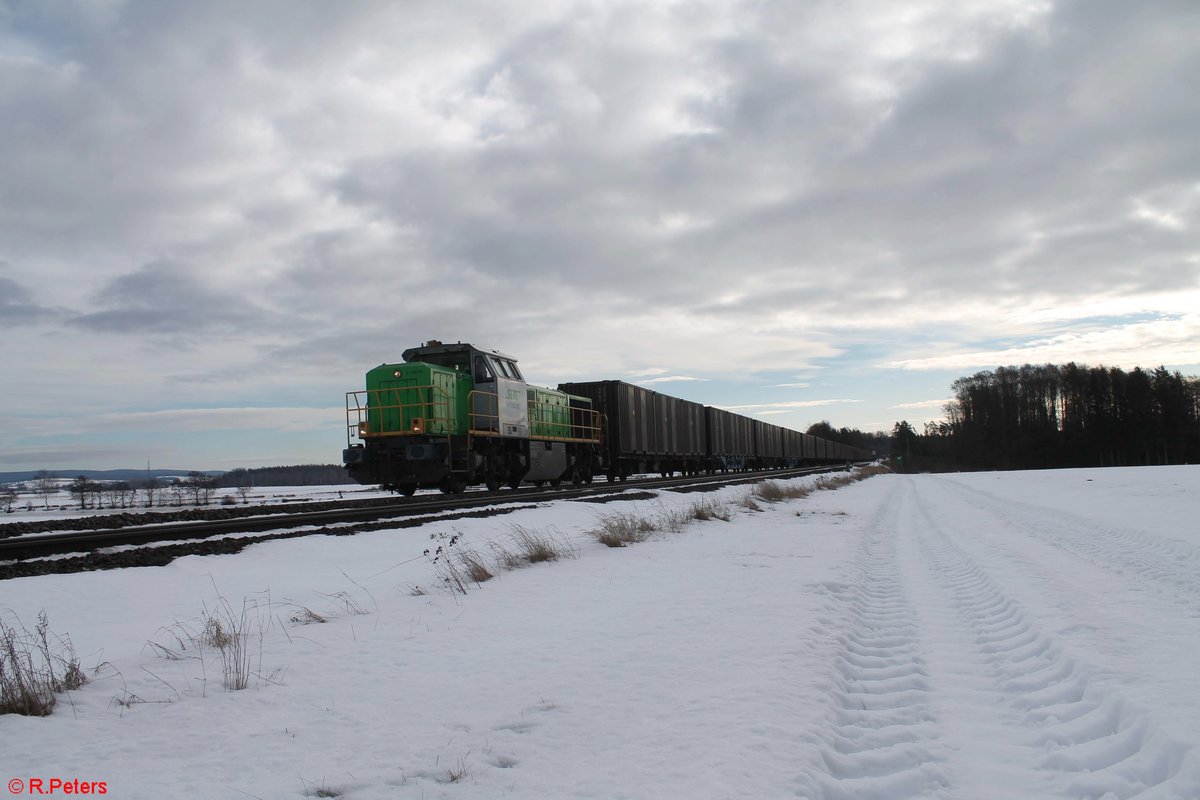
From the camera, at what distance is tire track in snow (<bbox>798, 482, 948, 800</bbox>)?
107 inches

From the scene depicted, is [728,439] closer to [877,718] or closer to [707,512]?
[707,512]

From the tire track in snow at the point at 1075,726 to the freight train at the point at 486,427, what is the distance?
14023 mm

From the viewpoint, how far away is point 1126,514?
50.2 ft

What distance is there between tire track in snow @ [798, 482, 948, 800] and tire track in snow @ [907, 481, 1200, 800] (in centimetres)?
43

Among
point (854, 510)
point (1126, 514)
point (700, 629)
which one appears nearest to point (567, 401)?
point (854, 510)

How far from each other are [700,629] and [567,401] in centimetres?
1982

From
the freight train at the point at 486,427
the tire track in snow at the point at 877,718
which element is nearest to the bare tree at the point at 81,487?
the freight train at the point at 486,427

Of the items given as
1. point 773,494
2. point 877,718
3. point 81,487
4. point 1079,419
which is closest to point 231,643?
point 877,718

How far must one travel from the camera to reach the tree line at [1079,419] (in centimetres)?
8394

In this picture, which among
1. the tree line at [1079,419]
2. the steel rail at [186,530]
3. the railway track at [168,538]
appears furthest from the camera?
the tree line at [1079,419]

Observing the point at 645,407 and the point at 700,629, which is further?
the point at 645,407

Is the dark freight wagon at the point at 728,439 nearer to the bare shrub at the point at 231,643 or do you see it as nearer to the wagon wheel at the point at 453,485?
the wagon wheel at the point at 453,485

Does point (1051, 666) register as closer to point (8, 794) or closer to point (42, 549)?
point (8, 794)

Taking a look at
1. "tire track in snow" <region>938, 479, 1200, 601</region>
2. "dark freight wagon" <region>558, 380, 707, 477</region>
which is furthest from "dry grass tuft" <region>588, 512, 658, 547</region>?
"dark freight wagon" <region>558, 380, 707, 477</region>
